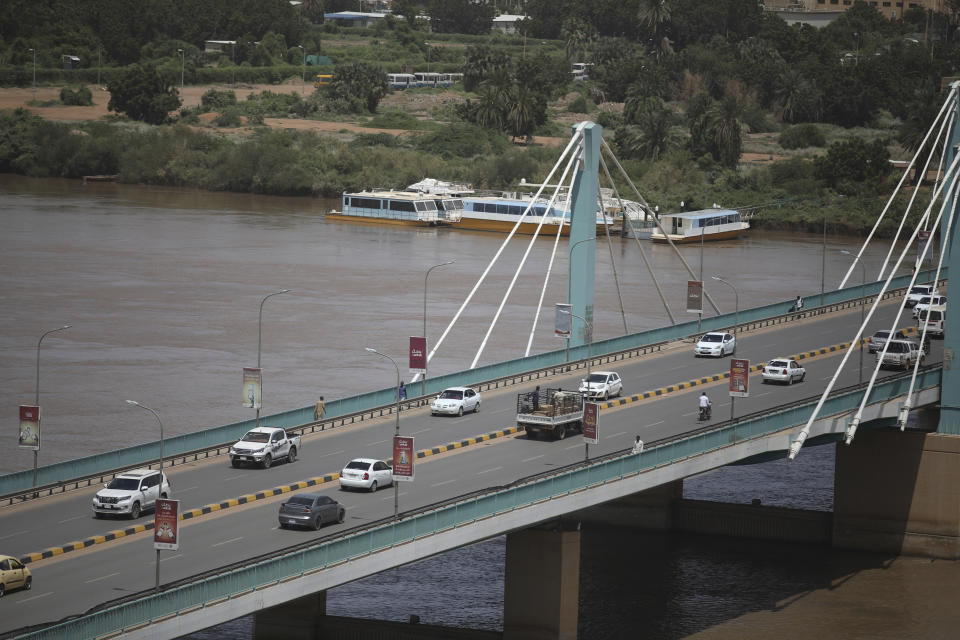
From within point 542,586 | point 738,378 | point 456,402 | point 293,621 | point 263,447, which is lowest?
point 293,621

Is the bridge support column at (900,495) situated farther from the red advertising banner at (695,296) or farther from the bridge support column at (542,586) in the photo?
the bridge support column at (542,586)

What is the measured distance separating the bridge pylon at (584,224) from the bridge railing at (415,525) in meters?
15.8

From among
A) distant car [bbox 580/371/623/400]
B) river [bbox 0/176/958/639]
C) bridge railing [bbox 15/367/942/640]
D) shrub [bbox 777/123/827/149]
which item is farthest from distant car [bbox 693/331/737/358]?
shrub [bbox 777/123/827/149]

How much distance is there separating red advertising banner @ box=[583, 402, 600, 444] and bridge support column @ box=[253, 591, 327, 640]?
9.20 meters

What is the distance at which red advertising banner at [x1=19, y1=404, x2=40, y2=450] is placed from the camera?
4869cm

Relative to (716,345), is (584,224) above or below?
above

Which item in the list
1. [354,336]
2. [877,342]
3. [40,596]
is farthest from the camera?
[354,336]

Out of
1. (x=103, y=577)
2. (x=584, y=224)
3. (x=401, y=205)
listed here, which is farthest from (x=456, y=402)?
(x=401, y=205)

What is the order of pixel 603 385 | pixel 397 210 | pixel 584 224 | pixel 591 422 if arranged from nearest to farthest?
pixel 591 422 < pixel 603 385 < pixel 584 224 < pixel 397 210

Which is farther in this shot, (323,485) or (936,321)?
(936,321)

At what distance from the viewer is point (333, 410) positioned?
55.2 meters

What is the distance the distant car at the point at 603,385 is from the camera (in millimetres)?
59250

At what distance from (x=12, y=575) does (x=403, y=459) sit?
11.0m

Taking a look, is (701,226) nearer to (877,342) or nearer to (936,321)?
(936,321)
